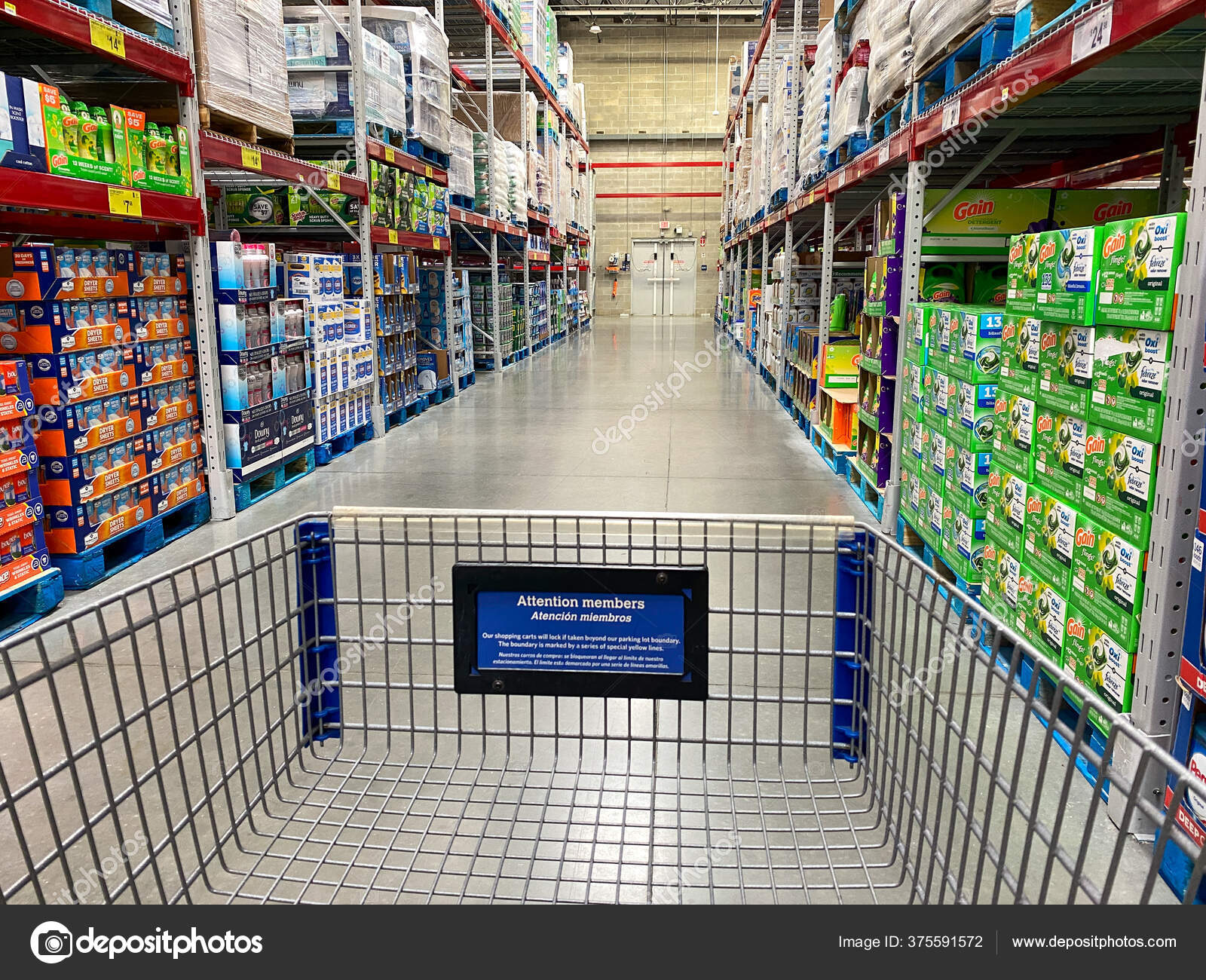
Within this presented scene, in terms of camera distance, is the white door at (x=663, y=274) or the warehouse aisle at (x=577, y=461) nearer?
the warehouse aisle at (x=577, y=461)

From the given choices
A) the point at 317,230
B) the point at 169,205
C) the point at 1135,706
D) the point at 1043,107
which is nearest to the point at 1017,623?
the point at 1135,706

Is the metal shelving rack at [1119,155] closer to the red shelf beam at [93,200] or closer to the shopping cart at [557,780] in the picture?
the shopping cart at [557,780]

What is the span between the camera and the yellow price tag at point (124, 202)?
3939 mm

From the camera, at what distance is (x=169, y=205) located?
4.42 m

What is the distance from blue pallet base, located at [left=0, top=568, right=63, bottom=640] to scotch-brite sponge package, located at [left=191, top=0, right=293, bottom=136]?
2.73 meters

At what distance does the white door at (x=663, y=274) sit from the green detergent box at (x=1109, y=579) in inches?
1043

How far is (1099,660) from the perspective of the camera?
7.40 ft

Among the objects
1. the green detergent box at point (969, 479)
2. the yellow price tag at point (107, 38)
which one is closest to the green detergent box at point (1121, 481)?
the green detergent box at point (969, 479)

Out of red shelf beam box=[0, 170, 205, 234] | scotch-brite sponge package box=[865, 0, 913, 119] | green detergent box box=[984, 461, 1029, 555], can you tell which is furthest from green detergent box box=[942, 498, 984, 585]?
red shelf beam box=[0, 170, 205, 234]

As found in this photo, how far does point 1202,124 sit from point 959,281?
2.41 metres

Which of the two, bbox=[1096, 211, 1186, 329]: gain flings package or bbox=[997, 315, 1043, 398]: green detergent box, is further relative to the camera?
bbox=[997, 315, 1043, 398]: green detergent box

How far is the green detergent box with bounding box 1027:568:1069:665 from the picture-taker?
246 cm

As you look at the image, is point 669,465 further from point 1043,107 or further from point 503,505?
point 1043,107
